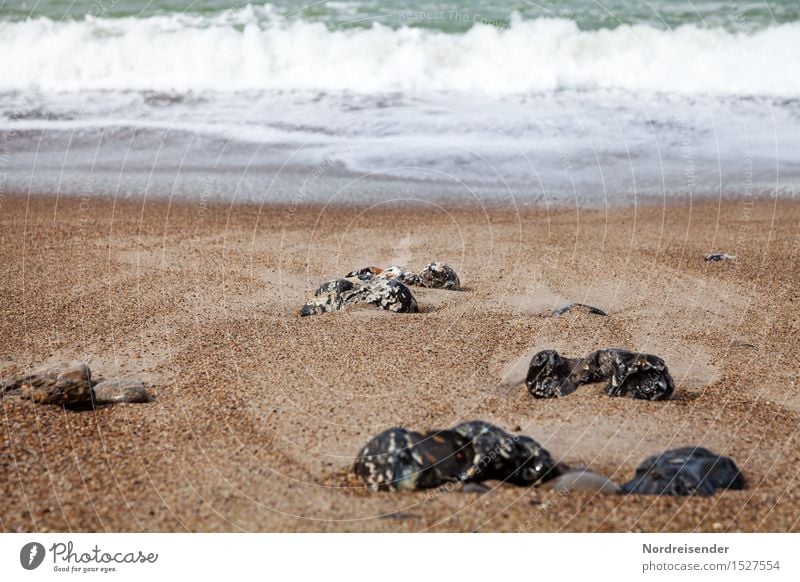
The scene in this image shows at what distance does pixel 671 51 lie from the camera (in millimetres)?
20250

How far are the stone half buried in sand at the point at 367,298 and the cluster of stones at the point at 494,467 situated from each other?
3.19 metres

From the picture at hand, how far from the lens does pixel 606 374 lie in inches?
226

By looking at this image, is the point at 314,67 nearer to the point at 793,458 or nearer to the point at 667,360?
the point at 667,360

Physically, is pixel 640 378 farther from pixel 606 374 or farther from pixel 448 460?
pixel 448 460

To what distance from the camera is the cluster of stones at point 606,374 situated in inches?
220

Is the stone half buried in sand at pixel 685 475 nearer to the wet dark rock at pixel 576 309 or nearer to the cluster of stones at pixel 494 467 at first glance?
the cluster of stones at pixel 494 467

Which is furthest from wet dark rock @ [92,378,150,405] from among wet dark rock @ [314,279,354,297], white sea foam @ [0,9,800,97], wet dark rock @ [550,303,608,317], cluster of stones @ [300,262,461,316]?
white sea foam @ [0,9,800,97]

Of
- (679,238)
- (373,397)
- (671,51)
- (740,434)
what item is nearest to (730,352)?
(740,434)

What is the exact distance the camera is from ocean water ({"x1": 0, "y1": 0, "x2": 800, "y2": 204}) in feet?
46.4

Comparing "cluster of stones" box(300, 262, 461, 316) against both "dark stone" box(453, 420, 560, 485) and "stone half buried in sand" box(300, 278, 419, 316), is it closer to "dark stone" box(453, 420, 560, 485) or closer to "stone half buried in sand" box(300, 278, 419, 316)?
"stone half buried in sand" box(300, 278, 419, 316)

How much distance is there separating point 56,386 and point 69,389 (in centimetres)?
8

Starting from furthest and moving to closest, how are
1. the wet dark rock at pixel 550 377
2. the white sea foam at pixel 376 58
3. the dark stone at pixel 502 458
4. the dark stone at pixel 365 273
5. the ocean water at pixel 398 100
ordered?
1. the white sea foam at pixel 376 58
2. the ocean water at pixel 398 100
3. the dark stone at pixel 365 273
4. the wet dark rock at pixel 550 377
5. the dark stone at pixel 502 458

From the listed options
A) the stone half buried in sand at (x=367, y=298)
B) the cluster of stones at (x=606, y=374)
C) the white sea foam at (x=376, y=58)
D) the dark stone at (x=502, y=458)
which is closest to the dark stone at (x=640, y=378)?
the cluster of stones at (x=606, y=374)

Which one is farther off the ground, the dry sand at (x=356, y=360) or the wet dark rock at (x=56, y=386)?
the wet dark rock at (x=56, y=386)
